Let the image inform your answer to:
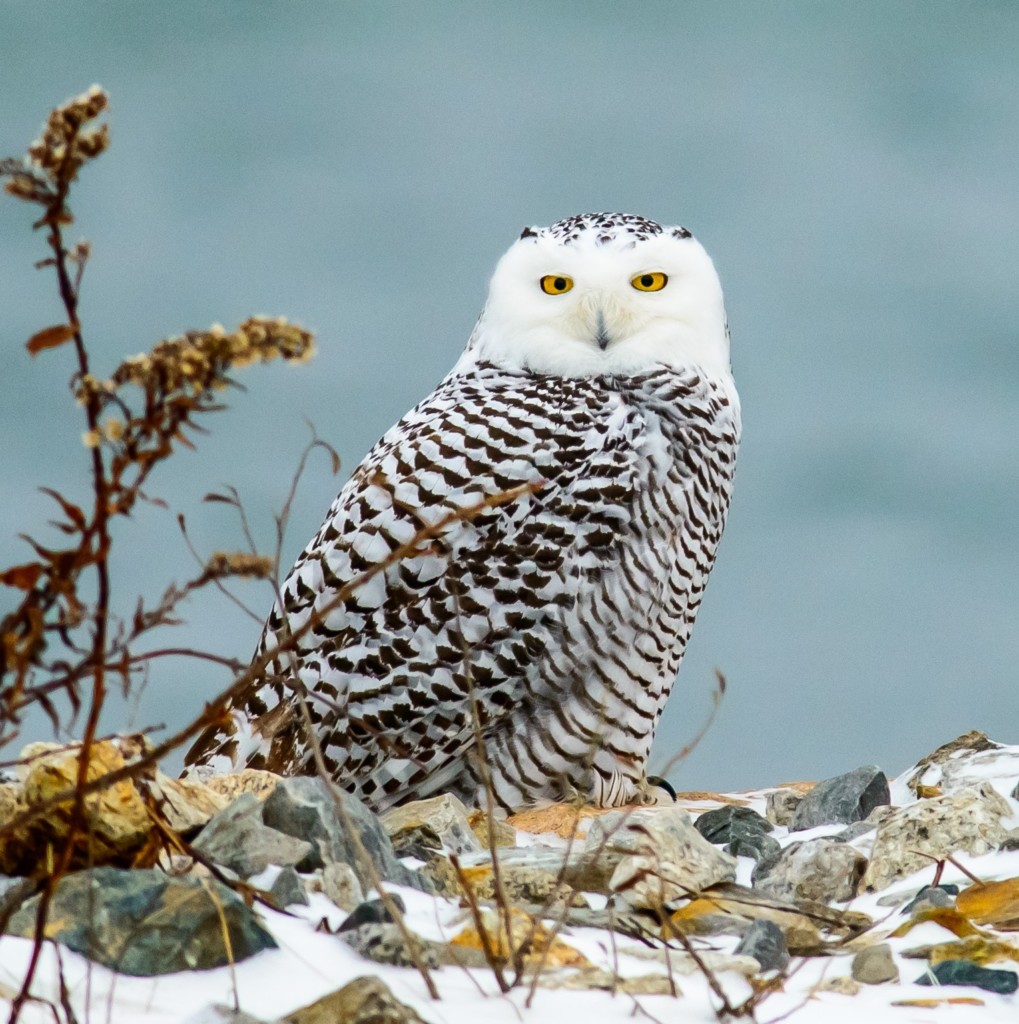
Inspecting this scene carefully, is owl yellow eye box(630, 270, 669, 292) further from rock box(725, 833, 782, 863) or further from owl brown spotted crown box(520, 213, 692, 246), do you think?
rock box(725, 833, 782, 863)

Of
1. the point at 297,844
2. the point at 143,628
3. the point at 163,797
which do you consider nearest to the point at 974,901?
the point at 297,844

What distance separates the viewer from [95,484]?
2463 millimetres

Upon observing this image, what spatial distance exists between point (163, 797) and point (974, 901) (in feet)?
7.55

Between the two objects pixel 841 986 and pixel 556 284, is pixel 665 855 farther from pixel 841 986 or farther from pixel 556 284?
pixel 556 284

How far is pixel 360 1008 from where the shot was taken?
8.87 ft

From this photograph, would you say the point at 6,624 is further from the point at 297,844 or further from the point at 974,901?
the point at 974,901

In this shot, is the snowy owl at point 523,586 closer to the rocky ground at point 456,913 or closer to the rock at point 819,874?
the rocky ground at point 456,913

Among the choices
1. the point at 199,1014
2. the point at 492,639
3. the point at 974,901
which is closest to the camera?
the point at 199,1014

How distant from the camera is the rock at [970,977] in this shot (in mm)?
3588

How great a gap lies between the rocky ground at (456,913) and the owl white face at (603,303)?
2.56 m

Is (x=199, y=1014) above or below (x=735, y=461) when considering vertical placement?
below

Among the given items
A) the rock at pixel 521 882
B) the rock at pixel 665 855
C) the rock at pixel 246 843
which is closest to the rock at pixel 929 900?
the rock at pixel 665 855

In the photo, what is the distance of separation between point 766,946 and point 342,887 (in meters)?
1.03

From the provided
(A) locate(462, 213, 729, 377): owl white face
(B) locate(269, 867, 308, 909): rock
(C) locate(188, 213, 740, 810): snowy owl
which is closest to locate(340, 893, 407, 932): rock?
(B) locate(269, 867, 308, 909): rock
